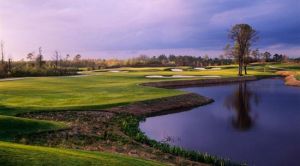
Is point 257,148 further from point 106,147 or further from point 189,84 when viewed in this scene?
point 189,84

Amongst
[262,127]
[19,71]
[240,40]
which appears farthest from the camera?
[240,40]

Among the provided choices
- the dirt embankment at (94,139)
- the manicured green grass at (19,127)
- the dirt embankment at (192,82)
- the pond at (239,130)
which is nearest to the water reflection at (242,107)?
the pond at (239,130)

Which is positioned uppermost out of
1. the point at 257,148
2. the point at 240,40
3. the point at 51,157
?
the point at 240,40

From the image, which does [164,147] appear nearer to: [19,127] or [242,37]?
[19,127]

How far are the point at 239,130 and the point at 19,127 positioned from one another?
16684mm

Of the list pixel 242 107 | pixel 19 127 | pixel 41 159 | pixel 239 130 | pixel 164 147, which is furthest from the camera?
pixel 242 107

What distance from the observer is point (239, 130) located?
30125 mm

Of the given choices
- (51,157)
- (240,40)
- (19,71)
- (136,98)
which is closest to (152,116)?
(136,98)

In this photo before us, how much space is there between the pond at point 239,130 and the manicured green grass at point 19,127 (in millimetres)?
7800

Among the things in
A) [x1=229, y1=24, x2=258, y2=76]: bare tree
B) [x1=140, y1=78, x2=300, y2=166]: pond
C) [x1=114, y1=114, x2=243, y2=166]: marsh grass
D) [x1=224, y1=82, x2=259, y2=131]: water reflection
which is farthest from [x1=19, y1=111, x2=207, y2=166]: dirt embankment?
[x1=229, y1=24, x2=258, y2=76]: bare tree

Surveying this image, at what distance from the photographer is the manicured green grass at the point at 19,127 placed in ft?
71.9

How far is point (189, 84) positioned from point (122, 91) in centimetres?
2707

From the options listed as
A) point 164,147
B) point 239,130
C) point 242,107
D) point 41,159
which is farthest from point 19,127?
point 242,107

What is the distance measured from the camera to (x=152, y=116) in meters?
37.6
